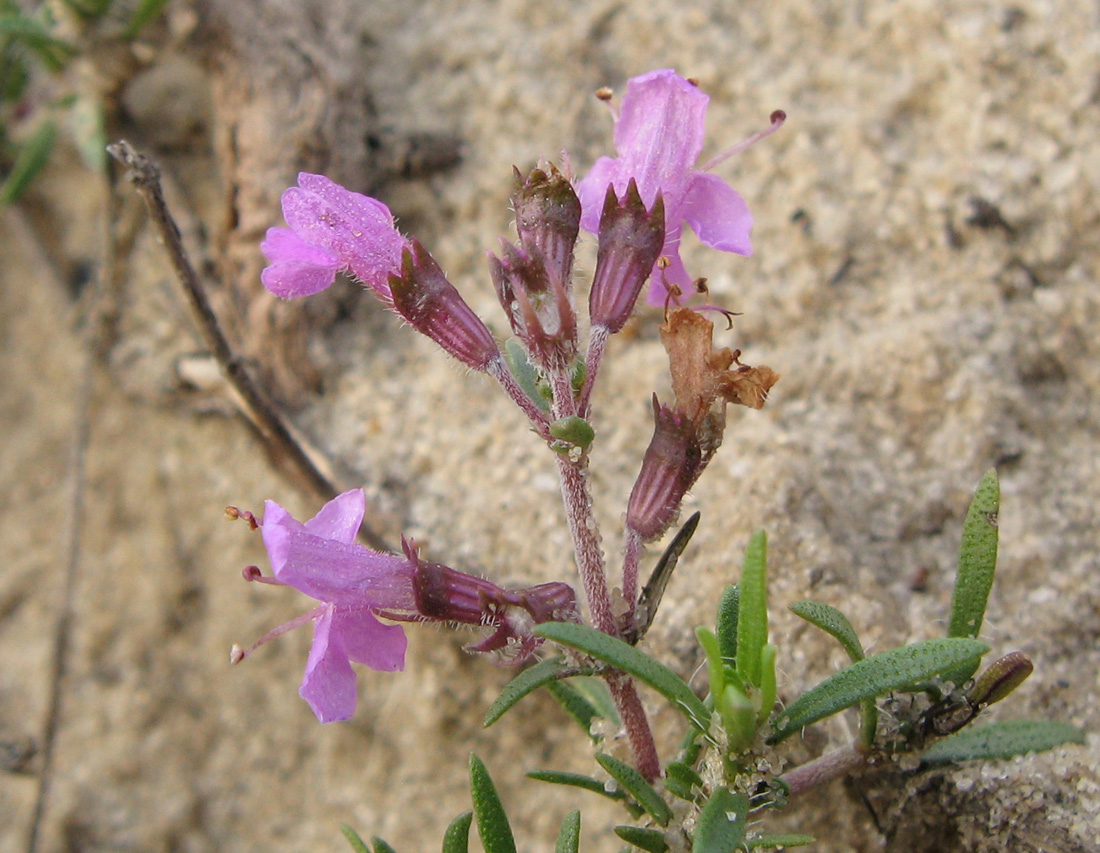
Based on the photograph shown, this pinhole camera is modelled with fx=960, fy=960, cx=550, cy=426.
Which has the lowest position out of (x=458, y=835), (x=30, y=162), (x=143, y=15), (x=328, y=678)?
(x=458, y=835)

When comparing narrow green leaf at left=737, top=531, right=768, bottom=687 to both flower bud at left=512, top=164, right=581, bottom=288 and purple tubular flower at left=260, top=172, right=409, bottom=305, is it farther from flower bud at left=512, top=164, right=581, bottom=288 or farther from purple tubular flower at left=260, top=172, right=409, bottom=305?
purple tubular flower at left=260, top=172, right=409, bottom=305

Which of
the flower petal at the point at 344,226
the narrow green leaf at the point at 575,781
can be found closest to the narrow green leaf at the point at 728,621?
the narrow green leaf at the point at 575,781

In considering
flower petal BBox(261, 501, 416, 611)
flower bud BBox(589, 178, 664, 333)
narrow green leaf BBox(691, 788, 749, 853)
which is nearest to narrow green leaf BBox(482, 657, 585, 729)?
flower petal BBox(261, 501, 416, 611)

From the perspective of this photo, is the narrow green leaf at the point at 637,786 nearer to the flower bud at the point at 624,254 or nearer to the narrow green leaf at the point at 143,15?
the flower bud at the point at 624,254

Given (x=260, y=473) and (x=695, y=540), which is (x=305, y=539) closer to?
(x=695, y=540)

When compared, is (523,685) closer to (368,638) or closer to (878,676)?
(368,638)

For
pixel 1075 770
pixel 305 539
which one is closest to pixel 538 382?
pixel 305 539

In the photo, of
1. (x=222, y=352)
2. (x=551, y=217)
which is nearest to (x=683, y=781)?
(x=551, y=217)
